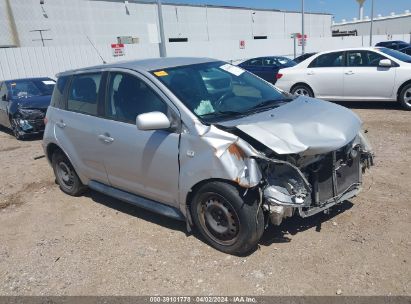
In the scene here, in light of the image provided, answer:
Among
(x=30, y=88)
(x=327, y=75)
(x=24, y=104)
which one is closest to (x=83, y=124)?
(x=24, y=104)

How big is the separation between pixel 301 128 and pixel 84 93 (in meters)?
2.74

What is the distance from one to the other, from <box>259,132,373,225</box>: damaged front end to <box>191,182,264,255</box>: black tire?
0.16m

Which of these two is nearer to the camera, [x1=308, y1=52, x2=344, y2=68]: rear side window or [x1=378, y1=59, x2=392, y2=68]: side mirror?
[x1=378, y1=59, x2=392, y2=68]: side mirror

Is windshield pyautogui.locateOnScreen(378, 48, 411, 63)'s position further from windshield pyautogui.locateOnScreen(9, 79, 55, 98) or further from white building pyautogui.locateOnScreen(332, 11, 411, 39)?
white building pyautogui.locateOnScreen(332, 11, 411, 39)

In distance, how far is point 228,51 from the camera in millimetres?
31250

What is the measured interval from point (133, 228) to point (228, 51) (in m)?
28.3

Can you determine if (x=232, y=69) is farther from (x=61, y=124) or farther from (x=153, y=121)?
(x=61, y=124)

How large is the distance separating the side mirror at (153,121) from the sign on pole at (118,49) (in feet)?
65.3

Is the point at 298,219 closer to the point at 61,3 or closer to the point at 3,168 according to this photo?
the point at 3,168

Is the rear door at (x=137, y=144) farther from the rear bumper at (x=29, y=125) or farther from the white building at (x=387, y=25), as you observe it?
the white building at (x=387, y=25)

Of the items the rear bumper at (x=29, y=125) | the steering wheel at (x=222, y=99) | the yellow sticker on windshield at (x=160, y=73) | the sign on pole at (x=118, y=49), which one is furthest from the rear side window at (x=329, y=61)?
the sign on pole at (x=118, y=49)

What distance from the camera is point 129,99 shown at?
4.23 metres

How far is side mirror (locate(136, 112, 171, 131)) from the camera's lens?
359 cm

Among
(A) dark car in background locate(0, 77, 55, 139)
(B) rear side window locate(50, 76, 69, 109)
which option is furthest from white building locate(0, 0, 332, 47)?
(B) rear side window locate(50, 76, 69, 109)
